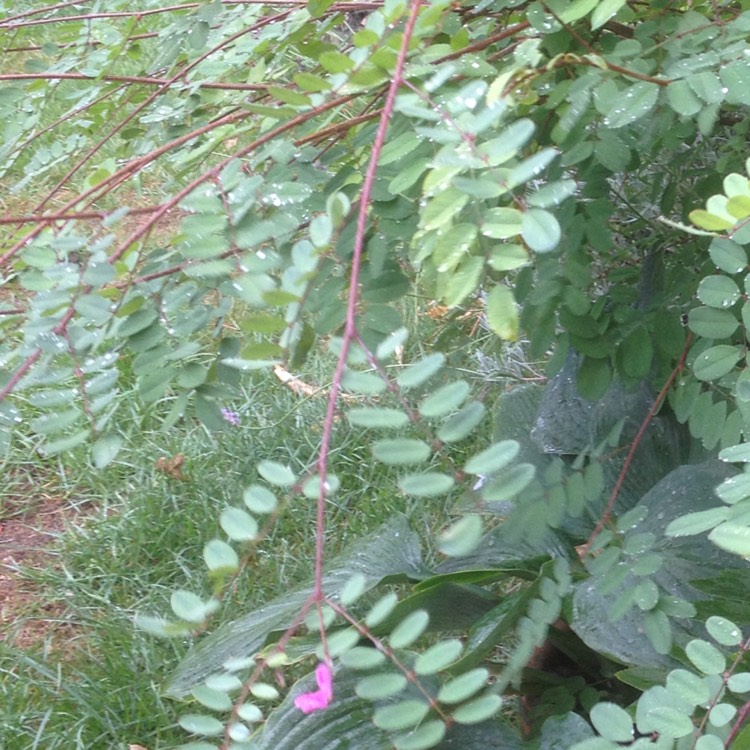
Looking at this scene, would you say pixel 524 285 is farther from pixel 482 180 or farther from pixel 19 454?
pixel 19 454

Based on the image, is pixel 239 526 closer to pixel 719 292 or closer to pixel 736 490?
pixel 736 490

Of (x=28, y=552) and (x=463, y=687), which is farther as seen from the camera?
(x=28, y=552)

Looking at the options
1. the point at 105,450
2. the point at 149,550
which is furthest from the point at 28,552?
the point at 105,450

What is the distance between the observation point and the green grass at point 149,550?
6.09 feet

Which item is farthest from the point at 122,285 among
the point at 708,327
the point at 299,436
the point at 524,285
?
the point at 299,436

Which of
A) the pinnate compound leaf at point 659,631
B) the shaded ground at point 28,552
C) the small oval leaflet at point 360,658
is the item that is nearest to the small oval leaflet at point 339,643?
the small oval leaflet at point 360,658

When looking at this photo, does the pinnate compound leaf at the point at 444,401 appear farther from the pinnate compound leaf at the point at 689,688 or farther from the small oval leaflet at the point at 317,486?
the pinnate compound leaf at the point at 689,688

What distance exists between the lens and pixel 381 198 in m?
1.21

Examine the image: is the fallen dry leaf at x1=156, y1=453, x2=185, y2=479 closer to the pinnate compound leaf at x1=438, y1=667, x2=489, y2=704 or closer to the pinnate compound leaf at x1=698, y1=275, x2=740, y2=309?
the pinnate compound leaf at x1=698, y1=275, x2=740, y2=309

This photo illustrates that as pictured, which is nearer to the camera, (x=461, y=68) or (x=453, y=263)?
(x=453, y=263)

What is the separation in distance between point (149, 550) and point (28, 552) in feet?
1.08

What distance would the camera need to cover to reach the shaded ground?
2139 mm

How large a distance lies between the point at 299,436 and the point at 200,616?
1.77m

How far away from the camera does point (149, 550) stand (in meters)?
2.26
